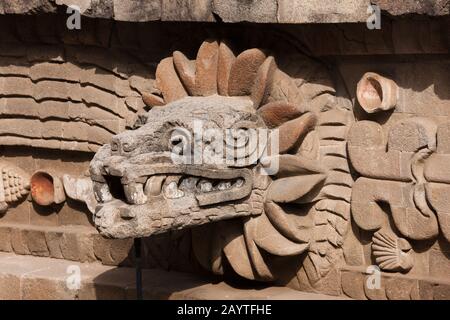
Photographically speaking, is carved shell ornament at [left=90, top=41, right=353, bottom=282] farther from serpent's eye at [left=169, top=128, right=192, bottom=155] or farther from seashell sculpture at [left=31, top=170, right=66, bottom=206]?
seashell sculpture at [left=31, top=170, right=66, bottom=206]

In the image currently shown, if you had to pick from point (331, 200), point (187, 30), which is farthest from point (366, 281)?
point (187, 30)

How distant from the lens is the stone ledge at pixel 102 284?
9.34m

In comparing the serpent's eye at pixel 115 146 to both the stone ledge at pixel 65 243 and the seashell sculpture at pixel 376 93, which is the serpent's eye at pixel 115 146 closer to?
the seashell sculpture at pixel 376 93

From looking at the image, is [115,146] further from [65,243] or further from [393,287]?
[65,243]

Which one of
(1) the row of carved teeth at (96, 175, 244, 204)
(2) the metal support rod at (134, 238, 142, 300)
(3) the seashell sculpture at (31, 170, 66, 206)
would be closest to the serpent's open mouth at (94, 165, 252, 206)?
(1) the row of carved teeth at (96, 175, 244, 204)

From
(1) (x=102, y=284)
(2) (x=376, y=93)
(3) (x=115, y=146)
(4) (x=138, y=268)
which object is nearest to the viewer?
(3) (x=115, y=146)

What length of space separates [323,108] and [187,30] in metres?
1.09

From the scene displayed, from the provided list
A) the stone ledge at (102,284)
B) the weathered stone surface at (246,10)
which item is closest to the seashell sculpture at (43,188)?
the stone ledge at (102,284)

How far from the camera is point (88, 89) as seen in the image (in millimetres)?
10203

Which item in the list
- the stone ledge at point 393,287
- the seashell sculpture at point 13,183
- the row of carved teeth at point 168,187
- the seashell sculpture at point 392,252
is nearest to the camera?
the row of carved teeth at point 168,187

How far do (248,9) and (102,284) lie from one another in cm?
218

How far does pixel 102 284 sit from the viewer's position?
9.82m

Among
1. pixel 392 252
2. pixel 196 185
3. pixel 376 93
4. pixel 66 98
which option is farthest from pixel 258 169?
pixel 66 98

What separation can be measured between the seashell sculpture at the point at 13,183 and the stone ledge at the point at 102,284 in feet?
1.42
